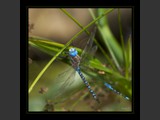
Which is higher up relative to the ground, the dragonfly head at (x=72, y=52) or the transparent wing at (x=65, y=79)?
the dragonfly head at (x=72, y=52)

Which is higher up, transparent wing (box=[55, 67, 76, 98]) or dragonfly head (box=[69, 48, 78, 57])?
dragonfly head (box=[69, 48, 78, 57])

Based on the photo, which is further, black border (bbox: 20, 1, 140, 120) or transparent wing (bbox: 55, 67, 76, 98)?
transparent wing (bbox: 55, 67, 76, 98)

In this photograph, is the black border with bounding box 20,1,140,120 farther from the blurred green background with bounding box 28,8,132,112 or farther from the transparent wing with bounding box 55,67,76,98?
the transparent wing with bounding box 55,67,76,98

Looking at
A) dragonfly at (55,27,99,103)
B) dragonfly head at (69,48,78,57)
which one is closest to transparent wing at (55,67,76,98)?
dragonfly at (55,27,99,103)
